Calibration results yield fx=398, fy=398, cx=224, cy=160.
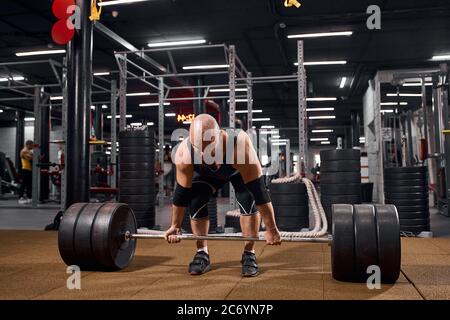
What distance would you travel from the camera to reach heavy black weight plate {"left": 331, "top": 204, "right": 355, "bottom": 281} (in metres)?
1.91

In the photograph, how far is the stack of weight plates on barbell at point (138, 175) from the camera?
12.6ft

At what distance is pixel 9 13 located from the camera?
5598 mm

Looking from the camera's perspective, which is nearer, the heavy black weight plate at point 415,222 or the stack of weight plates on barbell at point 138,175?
the heavy black weight plate at point 415,222

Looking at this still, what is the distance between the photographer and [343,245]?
1.91m

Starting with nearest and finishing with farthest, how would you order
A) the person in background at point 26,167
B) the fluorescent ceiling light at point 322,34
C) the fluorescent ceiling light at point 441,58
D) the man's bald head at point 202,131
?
the man's bald head at point 202,131
the fluorescent ceiling light at point 322,34
the person in background at point 26,167
the fluorescent ceiling light at point 441,58

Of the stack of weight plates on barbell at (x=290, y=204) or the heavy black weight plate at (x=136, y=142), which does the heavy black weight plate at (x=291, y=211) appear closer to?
the stack of weight plates on barbell at (x=290, y=204)

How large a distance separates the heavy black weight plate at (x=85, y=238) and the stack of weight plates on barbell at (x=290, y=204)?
2031 mm

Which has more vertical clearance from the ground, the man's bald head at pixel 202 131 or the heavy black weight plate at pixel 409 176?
the man's bald head at pixel 202 131

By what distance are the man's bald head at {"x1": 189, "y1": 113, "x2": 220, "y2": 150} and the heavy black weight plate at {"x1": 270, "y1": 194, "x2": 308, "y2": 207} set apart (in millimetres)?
2095

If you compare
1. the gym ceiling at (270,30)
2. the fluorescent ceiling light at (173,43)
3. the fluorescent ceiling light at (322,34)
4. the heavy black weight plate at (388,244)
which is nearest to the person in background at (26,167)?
the gym ceiling at (270,30)

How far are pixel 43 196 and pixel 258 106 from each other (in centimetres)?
709

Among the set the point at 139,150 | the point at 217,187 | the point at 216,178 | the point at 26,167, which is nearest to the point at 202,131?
the point at 216,178
